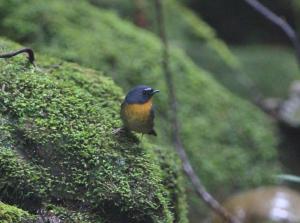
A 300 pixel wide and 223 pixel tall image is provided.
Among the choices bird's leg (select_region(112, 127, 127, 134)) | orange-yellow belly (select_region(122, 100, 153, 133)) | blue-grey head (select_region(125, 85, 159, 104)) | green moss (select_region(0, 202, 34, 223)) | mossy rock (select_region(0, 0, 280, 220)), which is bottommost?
mossy rock (select_region(0, 0, 280, 220))

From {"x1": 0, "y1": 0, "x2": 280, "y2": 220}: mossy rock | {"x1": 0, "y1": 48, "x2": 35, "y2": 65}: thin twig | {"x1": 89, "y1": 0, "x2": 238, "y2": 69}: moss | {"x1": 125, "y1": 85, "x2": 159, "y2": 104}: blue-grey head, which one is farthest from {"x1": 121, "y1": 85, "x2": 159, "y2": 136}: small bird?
{"x1": 89, "y1": 0, "x2": 238, "y2": 69}: moss

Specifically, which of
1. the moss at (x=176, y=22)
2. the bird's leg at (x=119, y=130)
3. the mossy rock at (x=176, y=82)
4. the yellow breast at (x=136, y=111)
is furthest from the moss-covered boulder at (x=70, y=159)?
the moss at (x=176, y=22)

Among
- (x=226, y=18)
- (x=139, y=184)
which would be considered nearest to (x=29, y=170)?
(x=139, y=184)

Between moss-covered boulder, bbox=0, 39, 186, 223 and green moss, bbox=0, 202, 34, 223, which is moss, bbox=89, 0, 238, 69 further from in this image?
green moss, bbox=0, 202, 34, 223

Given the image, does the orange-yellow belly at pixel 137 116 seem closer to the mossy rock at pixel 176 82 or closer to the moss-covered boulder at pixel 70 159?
the moss-covered boulder at pixel 70 159

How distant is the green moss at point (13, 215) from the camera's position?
2.16m

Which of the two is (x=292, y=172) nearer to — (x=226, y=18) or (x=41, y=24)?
(x=41, y=24)

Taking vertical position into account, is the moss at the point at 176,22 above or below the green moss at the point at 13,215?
below

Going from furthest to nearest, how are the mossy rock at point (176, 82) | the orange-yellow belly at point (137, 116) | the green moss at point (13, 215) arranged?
the mossy rock at point (176, 82) → the orange-yellow belly at point (137, 116) → the green moss at point (13, 215)

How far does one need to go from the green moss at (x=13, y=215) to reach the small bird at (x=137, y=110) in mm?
713

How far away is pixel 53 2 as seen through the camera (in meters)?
5.20

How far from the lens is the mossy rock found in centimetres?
483

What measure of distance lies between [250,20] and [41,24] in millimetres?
3805

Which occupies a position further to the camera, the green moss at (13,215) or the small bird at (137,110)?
the small bird at (137,110)
